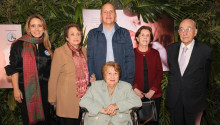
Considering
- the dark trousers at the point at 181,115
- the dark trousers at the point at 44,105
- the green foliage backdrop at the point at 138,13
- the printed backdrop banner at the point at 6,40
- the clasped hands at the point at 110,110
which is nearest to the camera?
the clasped hands at the point at 110,110

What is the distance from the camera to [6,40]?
3293 millimetres

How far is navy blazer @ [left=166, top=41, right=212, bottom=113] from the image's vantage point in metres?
2.29

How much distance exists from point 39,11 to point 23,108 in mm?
1739

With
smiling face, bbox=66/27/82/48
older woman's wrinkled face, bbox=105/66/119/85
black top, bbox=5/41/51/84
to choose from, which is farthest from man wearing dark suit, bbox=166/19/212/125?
black top, bbox=5/41/51/84

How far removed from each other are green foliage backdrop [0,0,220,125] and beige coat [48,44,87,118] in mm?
944

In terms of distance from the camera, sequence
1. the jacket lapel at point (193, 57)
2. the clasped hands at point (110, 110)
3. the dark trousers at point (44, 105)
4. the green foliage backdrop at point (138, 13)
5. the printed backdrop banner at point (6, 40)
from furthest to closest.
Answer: the printed backdrop banner at point (6, 40) < the green foliage backdrop at point (138, 13) < the dark trousers at point (44, 105) < the jacket lapel at point (193, 57) < the clasped hands at point (110, 110)

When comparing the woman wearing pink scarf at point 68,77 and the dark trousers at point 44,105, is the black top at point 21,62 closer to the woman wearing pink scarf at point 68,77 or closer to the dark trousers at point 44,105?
the dark trousers at point 44,105

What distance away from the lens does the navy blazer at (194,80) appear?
2.29 meters

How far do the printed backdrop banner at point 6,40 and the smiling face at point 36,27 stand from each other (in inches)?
40.6

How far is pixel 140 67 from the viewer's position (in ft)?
8.23

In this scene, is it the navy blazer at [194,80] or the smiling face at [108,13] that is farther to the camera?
the smiling face at [108,13]

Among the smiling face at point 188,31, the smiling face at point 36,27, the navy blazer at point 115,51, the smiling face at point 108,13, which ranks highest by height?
the smiling face at point 108,13

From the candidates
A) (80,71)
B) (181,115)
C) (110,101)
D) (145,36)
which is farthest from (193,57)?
(80,71)

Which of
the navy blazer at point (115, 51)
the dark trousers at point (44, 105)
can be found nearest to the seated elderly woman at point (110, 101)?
the navy blazer at point (115, 51)
